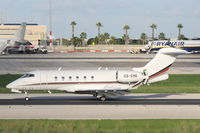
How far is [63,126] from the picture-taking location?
2145 cm

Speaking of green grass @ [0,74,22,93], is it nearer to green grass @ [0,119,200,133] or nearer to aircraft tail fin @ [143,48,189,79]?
aircraft tail fin @ [143,48,189,79]

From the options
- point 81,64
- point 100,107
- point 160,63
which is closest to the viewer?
point 100,107

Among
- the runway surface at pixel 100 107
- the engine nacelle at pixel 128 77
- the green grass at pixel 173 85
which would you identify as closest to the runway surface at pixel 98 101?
the runway surface at pixel 100 107

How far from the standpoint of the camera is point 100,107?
28562 mm

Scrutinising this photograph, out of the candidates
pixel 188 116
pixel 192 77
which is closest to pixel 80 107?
pixel 188 116

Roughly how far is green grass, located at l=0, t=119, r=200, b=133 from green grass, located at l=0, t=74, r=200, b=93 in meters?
15.5

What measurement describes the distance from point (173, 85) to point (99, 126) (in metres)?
23.3

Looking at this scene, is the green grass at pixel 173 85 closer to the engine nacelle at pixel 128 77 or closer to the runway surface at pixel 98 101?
the runway surface at pixel 98 101

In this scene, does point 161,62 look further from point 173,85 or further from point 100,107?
point 173,85

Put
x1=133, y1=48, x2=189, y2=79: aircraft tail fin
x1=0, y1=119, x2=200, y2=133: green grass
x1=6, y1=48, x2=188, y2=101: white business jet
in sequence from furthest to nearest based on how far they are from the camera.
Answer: x1=133, y1=48, x2=189, y2=79: aircraft tail fin
x1=6, y1=48, x2=188, y2=101: white business jet
x1=0, y1=119, x2=200, y2=133: green grass

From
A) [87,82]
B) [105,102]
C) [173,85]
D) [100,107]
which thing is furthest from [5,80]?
[100,107]

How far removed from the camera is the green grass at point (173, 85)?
128ft

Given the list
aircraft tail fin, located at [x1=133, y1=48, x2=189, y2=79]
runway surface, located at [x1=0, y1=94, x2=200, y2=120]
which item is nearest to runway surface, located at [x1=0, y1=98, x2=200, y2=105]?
runway surface, located at [x1=0, y1=94, x2=200, y2=120]

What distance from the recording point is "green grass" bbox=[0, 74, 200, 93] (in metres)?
39.0
